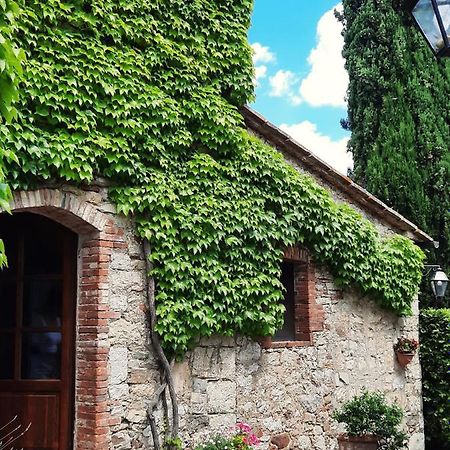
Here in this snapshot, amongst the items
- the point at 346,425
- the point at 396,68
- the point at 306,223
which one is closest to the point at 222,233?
the point at 306,223

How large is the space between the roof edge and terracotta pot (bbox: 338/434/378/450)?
319 cm

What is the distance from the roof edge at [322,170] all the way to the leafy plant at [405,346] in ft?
5.25

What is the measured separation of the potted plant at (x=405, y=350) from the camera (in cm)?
898

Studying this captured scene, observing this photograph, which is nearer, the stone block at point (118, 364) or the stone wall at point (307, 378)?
the stone block at point (118, 364)

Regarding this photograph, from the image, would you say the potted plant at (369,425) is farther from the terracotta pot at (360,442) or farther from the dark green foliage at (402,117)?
the dark green foliage at (402,117)

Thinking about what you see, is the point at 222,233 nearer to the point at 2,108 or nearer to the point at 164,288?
the point at 164,288

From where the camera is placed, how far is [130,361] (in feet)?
18.9

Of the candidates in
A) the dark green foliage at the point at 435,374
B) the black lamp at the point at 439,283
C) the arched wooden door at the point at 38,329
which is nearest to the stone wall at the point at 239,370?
the arched wooden door at the point at 38,329

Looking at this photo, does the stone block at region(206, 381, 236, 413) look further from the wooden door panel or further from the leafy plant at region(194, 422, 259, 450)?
the wooden door panel

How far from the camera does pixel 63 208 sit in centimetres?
540

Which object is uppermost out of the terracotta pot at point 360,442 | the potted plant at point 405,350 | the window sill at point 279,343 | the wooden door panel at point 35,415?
the window sill at point 279,343

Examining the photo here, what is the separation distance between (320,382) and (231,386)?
1.65 metres

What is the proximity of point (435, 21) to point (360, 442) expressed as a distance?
523cm

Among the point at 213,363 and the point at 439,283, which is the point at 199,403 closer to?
the point at 213,363
